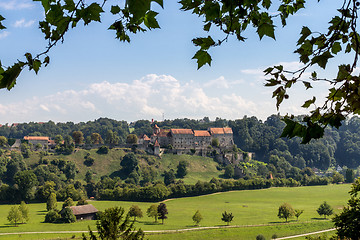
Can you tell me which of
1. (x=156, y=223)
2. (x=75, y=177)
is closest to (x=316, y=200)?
(x=156, y=223)

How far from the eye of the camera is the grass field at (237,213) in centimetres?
5089

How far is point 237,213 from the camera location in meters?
67.7

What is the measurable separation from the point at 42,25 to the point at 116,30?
3.24 feet

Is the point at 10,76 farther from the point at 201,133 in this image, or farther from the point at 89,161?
the point at 201,133

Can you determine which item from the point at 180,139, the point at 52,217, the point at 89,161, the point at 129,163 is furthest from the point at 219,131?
the point at 52,217

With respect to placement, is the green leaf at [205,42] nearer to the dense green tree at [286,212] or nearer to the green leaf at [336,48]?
the green leaf at [336,48]

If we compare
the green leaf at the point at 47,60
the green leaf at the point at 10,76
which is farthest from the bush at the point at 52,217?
the green leaf at the point at 10,76

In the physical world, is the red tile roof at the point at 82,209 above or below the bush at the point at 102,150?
below

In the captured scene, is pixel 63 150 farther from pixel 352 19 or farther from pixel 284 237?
pixel 352 19

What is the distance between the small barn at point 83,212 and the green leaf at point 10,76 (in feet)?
206

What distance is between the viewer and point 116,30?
474 centimetres

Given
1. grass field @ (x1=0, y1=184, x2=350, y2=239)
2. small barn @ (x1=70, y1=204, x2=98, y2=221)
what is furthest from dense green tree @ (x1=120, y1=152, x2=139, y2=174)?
small barn @ (x1=70, y1=204, x2=98, y2=221)

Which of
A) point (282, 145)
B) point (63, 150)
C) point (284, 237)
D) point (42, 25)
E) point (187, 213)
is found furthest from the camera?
point (282, 145)

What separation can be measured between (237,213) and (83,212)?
30.4 meters
